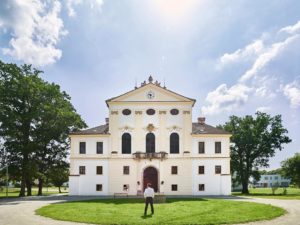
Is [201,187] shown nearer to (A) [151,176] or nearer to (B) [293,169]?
(A) [151,176]

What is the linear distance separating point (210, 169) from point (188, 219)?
26394mm

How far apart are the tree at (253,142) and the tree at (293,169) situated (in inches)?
663

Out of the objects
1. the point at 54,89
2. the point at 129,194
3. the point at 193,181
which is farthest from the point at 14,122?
the point at 193,181

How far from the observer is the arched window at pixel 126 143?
45.1 m

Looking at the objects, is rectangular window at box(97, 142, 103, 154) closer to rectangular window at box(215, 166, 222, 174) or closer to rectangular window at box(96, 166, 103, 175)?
rectangular window at box(96, 166, 103, 175)

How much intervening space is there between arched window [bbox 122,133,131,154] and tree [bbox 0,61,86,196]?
954 cm

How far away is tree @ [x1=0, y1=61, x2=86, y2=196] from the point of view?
4494 centimetres

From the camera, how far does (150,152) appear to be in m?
44.8

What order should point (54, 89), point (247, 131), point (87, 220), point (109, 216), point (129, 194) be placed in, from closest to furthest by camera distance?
point (87, 220), point (109, 216), point (129, 194), point (54, 89), point (247, 131)

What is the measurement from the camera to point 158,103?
4556 centimetres

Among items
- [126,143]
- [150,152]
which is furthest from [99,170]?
[150,152]

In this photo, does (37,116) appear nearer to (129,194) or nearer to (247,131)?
(129,194)

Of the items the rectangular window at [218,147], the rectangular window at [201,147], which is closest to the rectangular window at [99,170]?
the rectangular window at [201,147]

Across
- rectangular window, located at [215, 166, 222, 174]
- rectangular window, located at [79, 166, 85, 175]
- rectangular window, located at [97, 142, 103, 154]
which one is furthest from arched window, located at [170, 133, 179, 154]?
rectangular window, located at [79, 166, 85, 175]
